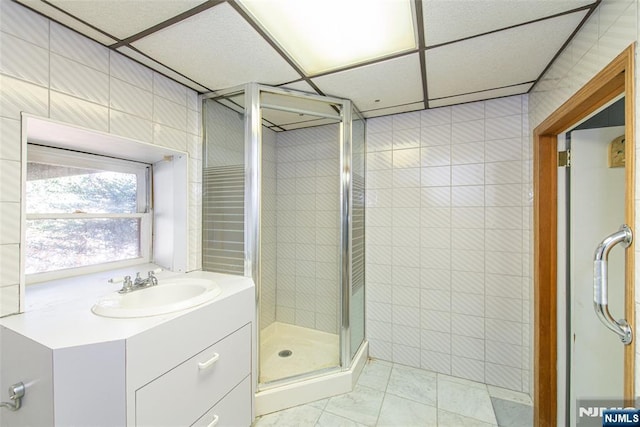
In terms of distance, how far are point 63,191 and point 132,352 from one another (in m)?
1.21

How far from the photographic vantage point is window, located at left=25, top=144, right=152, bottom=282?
1.40 m

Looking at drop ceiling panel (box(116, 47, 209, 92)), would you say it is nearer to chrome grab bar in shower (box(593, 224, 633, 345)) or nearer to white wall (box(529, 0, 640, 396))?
white wall (box(529, 0, 640, 396))

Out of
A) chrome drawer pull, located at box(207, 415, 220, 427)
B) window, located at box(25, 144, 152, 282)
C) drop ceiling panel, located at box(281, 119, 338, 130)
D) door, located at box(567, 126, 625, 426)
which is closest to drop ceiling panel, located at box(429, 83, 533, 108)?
door, located at box(567, 126, 625, 426)

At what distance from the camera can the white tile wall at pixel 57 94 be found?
1036 millimetres

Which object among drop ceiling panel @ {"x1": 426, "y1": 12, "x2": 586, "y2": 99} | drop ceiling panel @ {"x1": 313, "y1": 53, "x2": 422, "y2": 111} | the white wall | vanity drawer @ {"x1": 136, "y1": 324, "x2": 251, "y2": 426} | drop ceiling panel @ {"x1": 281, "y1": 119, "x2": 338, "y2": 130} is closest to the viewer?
the white wall

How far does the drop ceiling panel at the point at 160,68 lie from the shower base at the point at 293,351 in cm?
209

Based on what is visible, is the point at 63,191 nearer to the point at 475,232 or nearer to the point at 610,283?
the point at 475,232

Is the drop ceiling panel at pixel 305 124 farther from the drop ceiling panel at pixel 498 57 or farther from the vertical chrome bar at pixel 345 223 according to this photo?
the drop ceiling panel at pixel 498 57

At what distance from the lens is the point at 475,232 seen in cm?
199

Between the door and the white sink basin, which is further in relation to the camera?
the door

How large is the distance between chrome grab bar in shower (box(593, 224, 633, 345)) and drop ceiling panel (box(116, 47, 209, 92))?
2202 mm

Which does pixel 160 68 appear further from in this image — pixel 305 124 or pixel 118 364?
pixel 118 364

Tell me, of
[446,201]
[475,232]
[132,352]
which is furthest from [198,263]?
[475,232]

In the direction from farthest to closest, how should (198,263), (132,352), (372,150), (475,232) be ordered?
(372,150) → (475,232) → (198,263) → (132,352)
